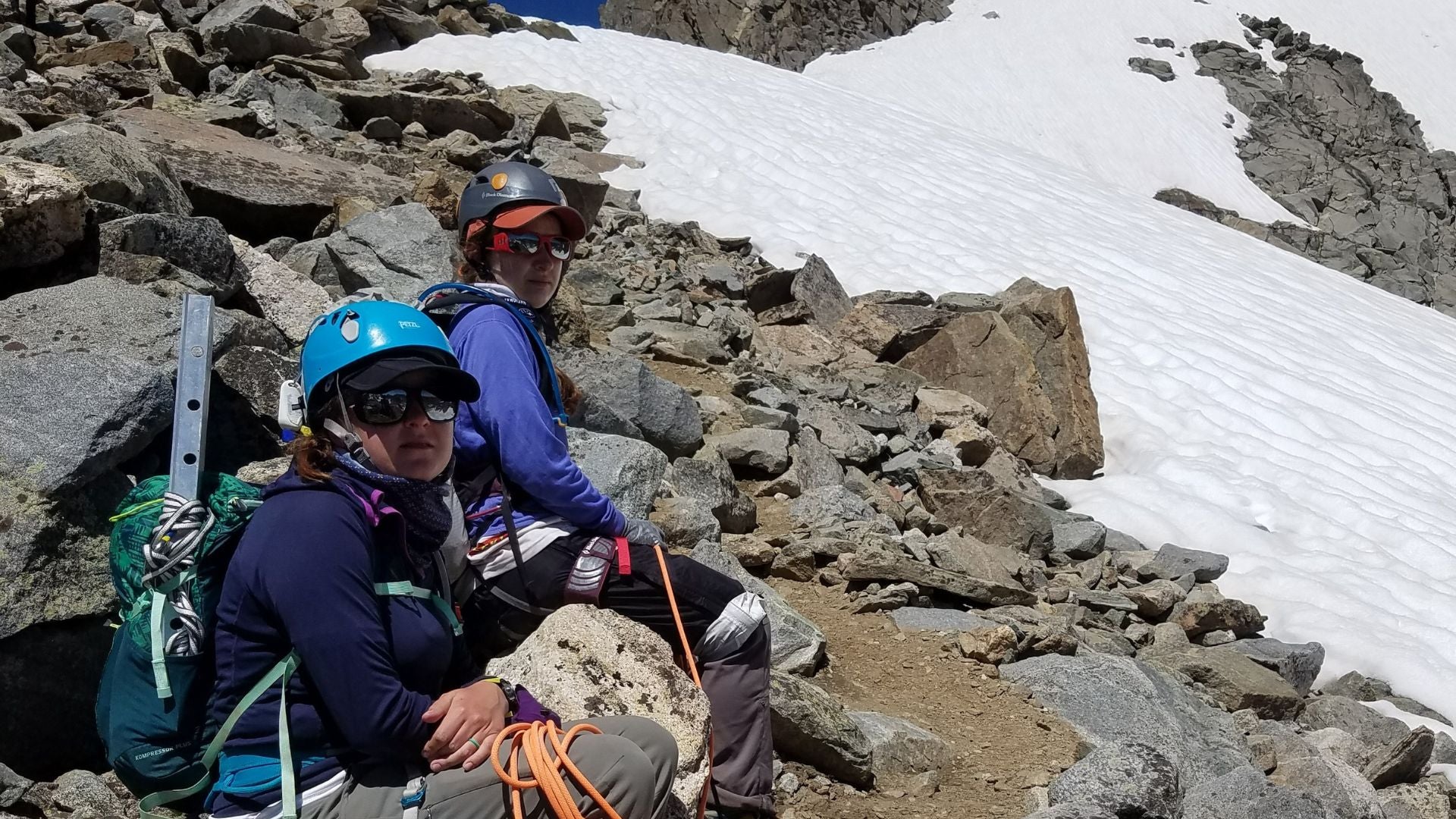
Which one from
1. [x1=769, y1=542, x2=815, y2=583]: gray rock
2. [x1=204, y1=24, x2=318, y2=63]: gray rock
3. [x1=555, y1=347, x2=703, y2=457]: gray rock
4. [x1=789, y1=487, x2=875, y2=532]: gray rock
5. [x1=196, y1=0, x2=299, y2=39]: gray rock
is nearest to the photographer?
[x1=769, y1=542, x2=815, y2=583]: gray rock

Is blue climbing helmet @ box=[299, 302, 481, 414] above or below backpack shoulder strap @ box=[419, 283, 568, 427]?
above

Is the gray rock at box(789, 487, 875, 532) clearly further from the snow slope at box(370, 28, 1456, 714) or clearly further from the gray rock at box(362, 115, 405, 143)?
the gray rock at box(362, 115, 405, 143)

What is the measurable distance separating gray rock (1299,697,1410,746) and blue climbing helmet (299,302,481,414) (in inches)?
267

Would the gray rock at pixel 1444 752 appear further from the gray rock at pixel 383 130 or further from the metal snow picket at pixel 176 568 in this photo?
the gray rock at pixel 383 130

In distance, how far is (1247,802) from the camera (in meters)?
5.12

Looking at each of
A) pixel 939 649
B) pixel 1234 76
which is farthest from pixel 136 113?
pixel 1234 76

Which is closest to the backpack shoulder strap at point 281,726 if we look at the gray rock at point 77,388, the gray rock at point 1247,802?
the gray rock at point 77,388

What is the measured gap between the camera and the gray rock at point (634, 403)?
7.68 metres

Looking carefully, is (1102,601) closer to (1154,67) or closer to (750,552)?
(750,552)

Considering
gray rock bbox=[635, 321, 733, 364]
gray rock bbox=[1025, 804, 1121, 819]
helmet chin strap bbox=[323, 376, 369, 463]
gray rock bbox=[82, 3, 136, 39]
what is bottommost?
gray rock bbox=[82, 3, 136, 39]

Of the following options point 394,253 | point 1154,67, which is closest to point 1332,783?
point 394,253

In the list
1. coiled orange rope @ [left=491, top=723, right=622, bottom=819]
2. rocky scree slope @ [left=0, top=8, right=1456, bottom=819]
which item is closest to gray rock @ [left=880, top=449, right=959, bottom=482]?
rocky scree slope @ [left=0, top=8, right=1456, bottom=819]

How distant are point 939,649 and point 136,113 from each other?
31.8ft

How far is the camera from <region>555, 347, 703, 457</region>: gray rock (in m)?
7.68
